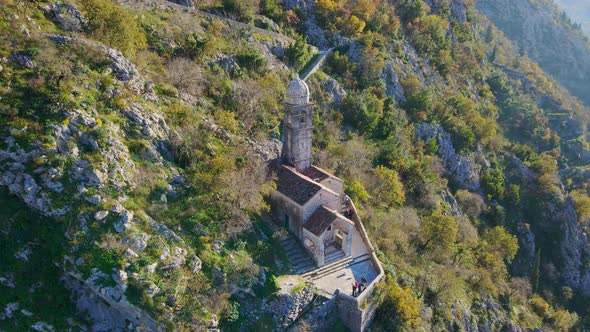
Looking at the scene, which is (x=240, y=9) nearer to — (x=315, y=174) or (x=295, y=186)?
(x=315, y=174)

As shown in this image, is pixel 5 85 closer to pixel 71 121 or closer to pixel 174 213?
pixel 71 121

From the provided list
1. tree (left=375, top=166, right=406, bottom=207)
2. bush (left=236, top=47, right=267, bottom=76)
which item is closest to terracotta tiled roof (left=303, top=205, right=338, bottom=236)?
tree (left=375, top=166, right=406, bottom=207)

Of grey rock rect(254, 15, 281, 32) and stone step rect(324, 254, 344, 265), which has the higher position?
grey rock rect(254, 15, 281, 32)

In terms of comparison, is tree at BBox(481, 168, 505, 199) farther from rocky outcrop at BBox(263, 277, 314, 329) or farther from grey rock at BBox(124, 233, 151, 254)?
grey rock at BBox(124, 233, 151, 254)

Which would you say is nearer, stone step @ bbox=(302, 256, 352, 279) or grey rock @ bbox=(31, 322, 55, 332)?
grey rock @ bbox=(31, 322, 55, 332)

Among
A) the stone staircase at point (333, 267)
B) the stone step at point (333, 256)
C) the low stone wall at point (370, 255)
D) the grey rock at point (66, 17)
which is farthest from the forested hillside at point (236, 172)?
the stone step at point (333, 256)

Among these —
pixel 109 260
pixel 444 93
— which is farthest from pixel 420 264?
pixel 444 93
